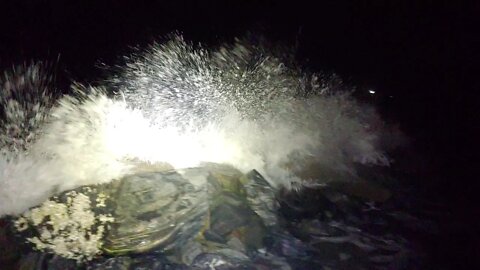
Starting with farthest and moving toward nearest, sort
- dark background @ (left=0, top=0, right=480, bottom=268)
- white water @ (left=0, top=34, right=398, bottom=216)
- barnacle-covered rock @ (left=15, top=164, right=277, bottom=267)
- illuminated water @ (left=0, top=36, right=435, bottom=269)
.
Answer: dark background @ (left=0, top=0, right=480, bottom=268)
white water @ (left=0, top=34, right=398, bottom=216)
illuminated water @ (left=0, top=36, right=435, bottom=269)
barnacle-covered rock @ (left=15, top=164, right=277, bottom=267)

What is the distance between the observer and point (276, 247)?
5.30 m

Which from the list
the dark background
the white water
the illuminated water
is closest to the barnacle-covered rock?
the illuminated water

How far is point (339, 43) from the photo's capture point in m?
15.1

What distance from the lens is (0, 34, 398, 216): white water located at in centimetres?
640

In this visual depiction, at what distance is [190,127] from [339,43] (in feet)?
30.3

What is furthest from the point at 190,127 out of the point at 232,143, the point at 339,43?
the point at 339,43

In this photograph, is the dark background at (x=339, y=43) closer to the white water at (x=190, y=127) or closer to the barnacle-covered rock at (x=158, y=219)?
the white water at (x=190, y=127)

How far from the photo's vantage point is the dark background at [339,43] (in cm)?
1015

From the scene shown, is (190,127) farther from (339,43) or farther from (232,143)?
(339,43)

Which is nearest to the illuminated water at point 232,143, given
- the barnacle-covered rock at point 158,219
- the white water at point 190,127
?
the white water at point 190,127

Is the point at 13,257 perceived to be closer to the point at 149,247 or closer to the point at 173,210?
the point at 149,247

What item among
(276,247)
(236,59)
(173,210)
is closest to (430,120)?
(236,59)

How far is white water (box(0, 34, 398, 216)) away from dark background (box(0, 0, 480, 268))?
4.59ft

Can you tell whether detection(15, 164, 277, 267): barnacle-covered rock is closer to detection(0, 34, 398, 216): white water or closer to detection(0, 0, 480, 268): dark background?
detection(0, 34, 398, 216): white water
